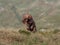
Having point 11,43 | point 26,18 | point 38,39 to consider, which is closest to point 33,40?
point 38,39

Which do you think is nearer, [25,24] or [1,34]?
[1,34]

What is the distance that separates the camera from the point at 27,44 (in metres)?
7.87

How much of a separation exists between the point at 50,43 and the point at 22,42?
97cm

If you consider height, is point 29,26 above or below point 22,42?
above

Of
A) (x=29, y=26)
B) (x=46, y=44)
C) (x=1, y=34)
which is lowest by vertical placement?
(x=46, y=44)

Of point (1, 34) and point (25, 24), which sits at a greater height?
point (25, 24)

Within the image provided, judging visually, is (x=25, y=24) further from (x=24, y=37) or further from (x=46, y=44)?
(x=46, y=44)

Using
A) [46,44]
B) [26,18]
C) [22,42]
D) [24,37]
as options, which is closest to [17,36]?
[24,37]

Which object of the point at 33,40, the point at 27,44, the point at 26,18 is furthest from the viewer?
the point at 26,18

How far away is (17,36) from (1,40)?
882mm

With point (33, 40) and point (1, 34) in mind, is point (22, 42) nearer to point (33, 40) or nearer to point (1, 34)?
point (33, 40)

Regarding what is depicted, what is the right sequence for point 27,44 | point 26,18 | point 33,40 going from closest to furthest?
point 27,44 < point 33,40 < point 26,18

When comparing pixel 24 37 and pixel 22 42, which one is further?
pixel 24 37

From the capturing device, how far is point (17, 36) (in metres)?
8.91
